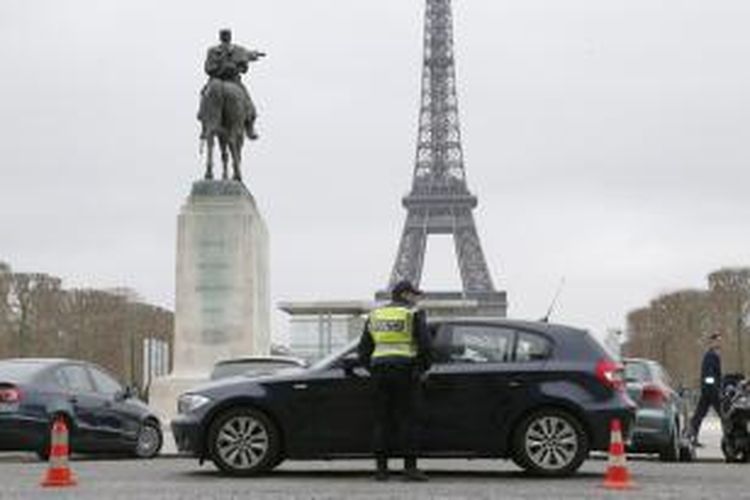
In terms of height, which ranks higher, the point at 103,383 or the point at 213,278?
the point at 213,278

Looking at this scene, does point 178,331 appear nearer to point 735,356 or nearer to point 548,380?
point 548,380

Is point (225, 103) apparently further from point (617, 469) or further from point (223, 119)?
point (617, 469)

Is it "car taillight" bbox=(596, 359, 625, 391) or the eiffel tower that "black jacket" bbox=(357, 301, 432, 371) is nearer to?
"car taillight" bbox=(596, 359, 625, 391)

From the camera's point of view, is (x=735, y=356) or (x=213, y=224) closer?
(x=213, y=224)

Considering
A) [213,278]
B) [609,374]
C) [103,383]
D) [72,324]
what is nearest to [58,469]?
[609,374]

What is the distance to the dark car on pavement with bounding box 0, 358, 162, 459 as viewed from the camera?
762 inches

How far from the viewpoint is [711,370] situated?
23281mm

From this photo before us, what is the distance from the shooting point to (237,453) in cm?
1529

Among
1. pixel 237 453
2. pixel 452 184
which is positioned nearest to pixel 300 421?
pixel 237 453

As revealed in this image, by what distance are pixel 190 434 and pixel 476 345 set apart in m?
2.71

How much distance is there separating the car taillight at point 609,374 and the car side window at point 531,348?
1.58ft

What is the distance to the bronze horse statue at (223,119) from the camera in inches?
1280

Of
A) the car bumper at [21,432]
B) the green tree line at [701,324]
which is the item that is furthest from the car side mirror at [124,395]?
the green tree line at [701,324]

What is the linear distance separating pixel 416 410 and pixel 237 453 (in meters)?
1.69
